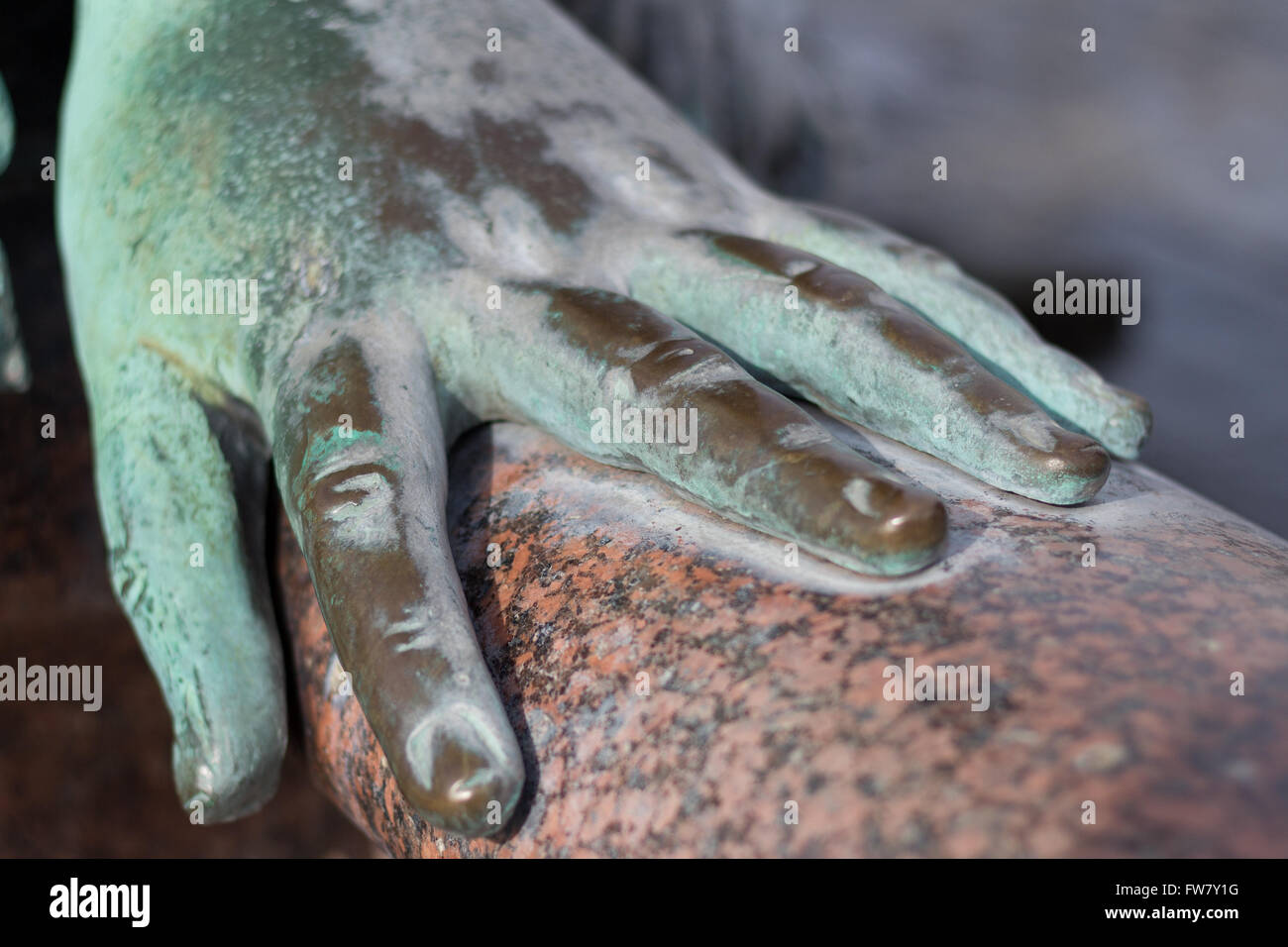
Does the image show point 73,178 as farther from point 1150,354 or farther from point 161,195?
point 1150,354

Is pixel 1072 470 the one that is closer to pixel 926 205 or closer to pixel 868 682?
pixel 868 682

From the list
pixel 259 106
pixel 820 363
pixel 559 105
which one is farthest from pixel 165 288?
pixel 820 363

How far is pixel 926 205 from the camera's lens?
4.08m

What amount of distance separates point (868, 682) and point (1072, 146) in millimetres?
3915

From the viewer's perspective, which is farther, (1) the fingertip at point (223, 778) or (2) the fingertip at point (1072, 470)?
(1) the fingertip at point (223, 778)

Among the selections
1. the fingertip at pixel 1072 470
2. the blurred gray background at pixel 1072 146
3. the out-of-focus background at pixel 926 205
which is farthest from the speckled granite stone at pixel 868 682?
the blurred gray background at pixel 1072 146

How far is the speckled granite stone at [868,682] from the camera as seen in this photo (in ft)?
3.04

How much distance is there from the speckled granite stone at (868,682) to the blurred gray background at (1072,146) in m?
2.03

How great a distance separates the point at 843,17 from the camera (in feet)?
15.8

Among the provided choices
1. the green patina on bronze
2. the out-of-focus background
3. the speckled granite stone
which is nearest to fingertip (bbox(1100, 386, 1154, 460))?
the green patina on bronze

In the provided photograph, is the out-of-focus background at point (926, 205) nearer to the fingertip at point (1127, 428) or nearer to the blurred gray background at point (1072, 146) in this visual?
the blurred gray background at point (1072, 146)

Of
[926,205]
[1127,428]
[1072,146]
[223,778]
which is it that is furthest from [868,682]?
[1072,146]
